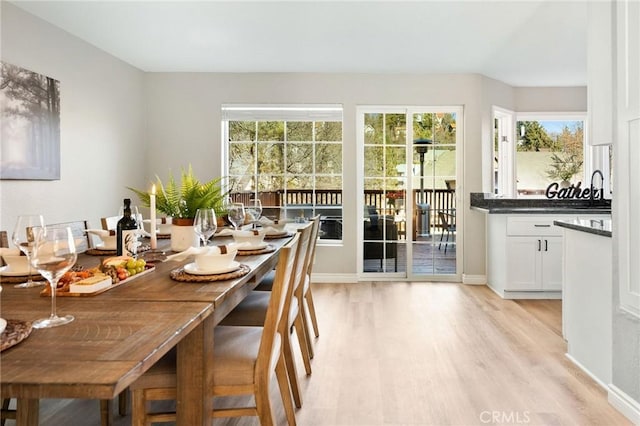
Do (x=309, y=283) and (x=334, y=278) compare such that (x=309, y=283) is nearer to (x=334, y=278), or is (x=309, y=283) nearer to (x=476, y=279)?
(x=334, y=278)

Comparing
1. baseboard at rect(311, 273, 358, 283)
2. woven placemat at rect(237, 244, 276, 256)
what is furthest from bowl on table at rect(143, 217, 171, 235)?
baseboard at rect(311, 273, 358, 283)

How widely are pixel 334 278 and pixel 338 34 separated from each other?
276 cm

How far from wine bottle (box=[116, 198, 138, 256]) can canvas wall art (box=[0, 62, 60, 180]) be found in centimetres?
180

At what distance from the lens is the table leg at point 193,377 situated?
4.34 feet

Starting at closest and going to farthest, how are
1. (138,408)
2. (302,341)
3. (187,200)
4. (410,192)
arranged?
(138,408)
(187,200)
(302,341)
(410,192)

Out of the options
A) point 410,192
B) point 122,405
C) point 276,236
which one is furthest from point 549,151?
point 122,405

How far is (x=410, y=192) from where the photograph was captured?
205 inches

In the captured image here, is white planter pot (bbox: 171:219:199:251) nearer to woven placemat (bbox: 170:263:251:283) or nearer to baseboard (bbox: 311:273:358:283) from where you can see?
woven placemat (bbox: 170:263:251:283)

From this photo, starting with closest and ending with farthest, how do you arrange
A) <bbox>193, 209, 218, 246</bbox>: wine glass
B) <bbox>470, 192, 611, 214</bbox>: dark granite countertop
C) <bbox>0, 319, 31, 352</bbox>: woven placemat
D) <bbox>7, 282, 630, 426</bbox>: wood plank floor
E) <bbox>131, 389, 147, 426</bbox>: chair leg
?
<bbox>0, 319, 31, 352</bbox>: woven placemat
<bbox>131, 389, 147, 426</bbox>: chair leg
<bbox>193, 209, 218, 246</bbox>: wine glass
<bbox>7, 282, 630, 426</bbox>: wood plank floor
<bbox>470, 192, 611, 214</bbox>: dark granite countertop

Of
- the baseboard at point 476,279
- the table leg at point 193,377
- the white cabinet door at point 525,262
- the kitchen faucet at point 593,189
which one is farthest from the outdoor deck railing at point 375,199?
the table leg at point 193,377

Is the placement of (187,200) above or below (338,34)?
below

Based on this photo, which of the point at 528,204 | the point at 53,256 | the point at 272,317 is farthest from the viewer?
the point at 528,204

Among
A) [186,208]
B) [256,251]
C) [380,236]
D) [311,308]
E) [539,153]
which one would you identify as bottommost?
[311,308]

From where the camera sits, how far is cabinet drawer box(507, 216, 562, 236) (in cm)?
442
